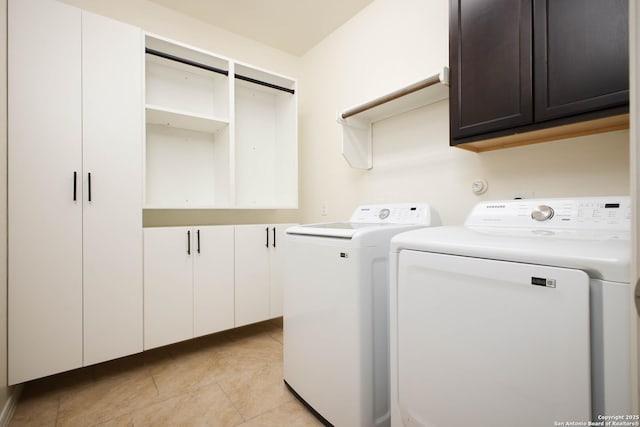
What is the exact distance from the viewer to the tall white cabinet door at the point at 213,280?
2.09 m

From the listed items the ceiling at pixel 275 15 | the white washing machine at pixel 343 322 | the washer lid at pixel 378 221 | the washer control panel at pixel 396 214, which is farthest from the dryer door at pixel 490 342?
the ceiling at pixel 275 15

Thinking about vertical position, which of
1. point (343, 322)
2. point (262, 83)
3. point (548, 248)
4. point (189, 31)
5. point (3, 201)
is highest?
point (189, 31)

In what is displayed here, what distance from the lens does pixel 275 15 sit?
2445 mm

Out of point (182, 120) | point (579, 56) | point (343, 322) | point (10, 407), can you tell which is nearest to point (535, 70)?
point (579, 56)

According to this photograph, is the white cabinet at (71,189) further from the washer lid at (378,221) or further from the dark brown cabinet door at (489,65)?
the dark brown cabinet door at (489,65)

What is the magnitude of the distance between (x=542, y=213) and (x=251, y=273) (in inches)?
74.8

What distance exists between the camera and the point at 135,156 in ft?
6.08

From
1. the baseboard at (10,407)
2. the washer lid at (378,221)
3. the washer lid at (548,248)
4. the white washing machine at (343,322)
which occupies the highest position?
the washer lid at (378,221)

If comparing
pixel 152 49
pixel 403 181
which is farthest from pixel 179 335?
pixel 152 49

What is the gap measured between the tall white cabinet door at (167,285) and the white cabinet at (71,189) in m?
0.07

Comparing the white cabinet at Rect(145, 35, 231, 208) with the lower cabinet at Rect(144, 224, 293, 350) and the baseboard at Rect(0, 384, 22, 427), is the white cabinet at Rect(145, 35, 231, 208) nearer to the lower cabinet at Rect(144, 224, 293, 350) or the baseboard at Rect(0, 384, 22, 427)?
the lower cabinet at Rect(144, 224, 293, 350)

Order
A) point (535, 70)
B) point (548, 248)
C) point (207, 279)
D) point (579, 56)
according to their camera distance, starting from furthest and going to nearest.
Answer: point (207, 279) → point (535, 70) → point (579, 56) → point (548, 248)

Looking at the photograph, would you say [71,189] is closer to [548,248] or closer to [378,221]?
[378,221]

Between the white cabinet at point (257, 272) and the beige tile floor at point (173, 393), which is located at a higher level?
the white cabinet at point (257, 272)
